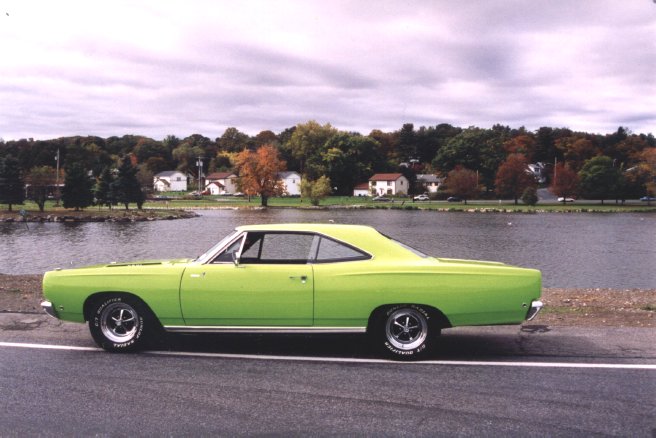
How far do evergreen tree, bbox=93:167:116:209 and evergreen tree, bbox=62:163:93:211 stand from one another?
427cm

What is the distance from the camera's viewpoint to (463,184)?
348 ft

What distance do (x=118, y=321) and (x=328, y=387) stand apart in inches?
116

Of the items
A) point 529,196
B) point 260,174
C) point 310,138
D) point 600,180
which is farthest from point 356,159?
point 600,180

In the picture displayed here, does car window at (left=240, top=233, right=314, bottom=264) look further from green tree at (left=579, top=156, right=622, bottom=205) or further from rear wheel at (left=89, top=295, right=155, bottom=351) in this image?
green tree at (left=579, top=156, right=622, bottom=205)

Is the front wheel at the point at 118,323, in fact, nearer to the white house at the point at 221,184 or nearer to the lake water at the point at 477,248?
the lake water at the point at 477,248

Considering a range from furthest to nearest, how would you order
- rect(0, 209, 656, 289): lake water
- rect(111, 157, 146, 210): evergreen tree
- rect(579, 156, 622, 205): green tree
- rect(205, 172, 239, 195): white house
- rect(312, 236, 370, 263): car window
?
rect(205, 172, 239, 195): white house → rect(579, 156, 622, 205): green tree → rect(111, 157, 146, 210): evergreen tree → rect(0, 209, 656, 289): lake water → rect(312, 236, 370, 263): car window

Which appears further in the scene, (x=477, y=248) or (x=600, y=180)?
(x=600, y=180)

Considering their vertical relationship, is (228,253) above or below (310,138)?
below

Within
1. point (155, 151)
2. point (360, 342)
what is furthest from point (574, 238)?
point (155, 151)

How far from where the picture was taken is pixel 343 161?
126 m

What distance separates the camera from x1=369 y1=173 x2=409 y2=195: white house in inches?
4963

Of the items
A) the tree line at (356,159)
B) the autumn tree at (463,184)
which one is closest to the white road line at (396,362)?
the tree line at (356,159)

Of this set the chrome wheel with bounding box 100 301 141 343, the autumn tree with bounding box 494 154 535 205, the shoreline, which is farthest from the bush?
the chrome wheel with bounding box 100 301 141 343

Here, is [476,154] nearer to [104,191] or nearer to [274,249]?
[104,191]
